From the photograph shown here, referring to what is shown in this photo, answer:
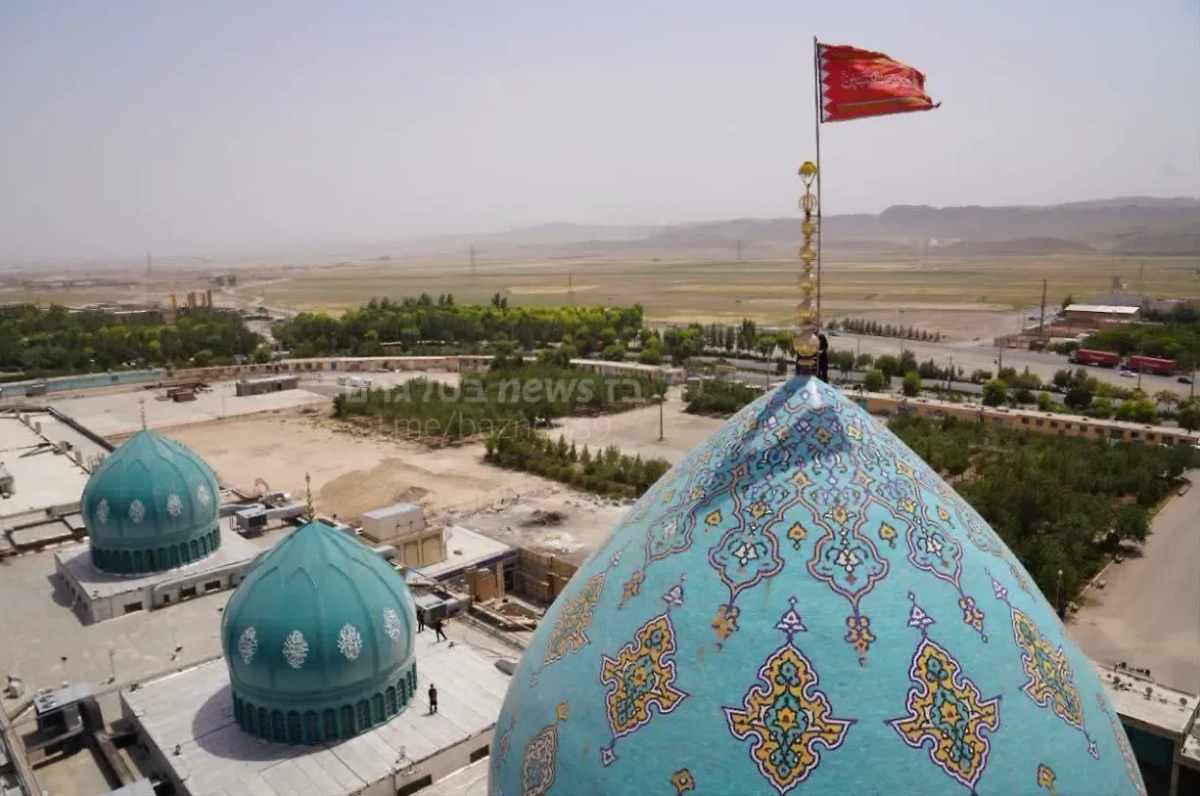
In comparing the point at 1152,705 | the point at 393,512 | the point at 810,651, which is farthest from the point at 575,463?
the point at 810,651

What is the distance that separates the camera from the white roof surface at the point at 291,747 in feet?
32.1

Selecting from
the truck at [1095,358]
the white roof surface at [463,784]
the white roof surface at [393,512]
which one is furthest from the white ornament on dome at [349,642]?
the truck at [1095,358]

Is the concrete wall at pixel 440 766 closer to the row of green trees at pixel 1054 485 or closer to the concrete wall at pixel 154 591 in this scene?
the concrete wall at pixel 154 591

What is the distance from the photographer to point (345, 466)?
97.9ft

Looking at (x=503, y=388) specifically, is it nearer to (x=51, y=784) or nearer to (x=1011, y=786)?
(x=51, y=784)

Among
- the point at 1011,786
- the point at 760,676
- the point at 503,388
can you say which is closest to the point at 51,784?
the point at 760,676

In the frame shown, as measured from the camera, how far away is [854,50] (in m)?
5.30

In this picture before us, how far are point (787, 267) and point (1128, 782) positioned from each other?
553 ft

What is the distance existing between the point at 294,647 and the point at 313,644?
218mm

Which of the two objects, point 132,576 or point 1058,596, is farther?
point 1058,596

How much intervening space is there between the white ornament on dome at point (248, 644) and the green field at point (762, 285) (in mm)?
69426

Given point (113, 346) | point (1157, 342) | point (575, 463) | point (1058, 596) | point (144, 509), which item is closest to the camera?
point (144, 509)

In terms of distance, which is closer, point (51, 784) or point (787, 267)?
point (51, 784)

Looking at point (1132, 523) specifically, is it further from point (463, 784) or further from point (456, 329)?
point (456, 329)
